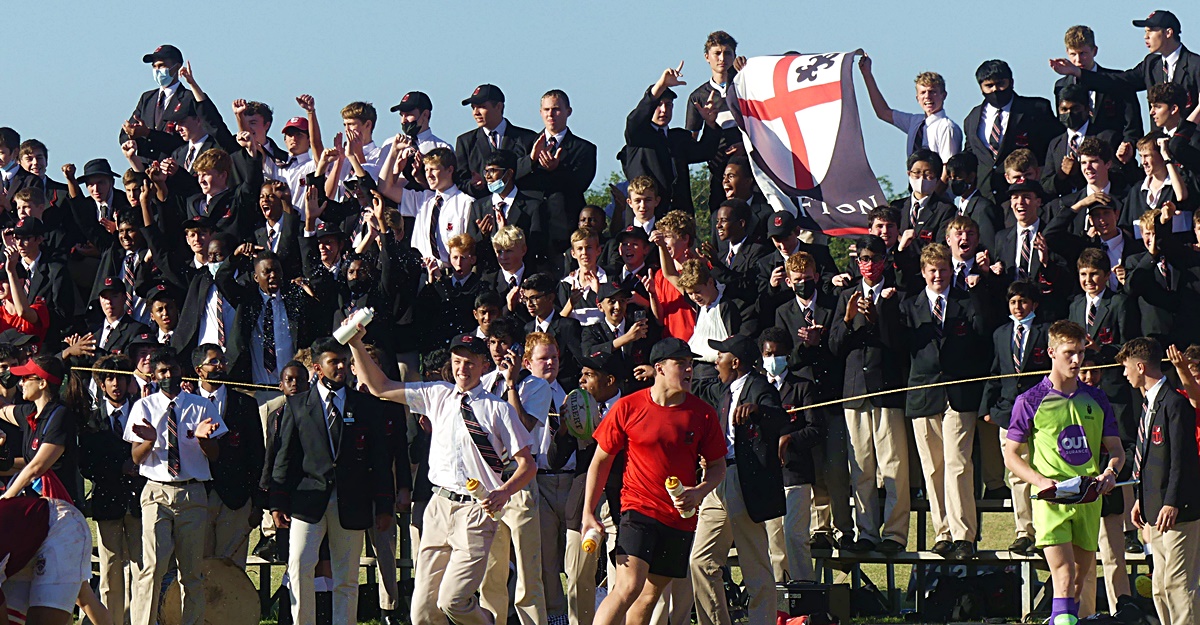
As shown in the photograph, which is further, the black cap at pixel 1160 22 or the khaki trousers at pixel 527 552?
the black cap at pixel 1160 22

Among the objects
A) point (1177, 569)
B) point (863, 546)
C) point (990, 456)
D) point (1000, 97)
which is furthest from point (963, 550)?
point (1000, 97)

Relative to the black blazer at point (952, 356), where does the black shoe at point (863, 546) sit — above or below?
below

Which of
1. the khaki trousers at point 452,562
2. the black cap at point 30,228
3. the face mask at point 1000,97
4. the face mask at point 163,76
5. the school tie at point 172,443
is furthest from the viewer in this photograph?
the face mask at point 163,76

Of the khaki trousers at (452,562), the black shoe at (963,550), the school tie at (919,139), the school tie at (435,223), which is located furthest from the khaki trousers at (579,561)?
the school tie at (919,139)

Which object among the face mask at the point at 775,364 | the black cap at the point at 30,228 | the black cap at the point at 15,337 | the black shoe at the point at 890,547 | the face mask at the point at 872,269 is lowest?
the black shoe at the point at 890,547

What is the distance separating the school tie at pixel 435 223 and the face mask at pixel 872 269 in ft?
11.9

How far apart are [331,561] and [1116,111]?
7.15 metres

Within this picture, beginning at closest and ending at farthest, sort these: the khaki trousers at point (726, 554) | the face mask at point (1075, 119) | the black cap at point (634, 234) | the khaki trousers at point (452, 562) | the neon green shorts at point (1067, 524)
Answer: the khaki trousers at point (452, 562), the neon green shorts at point (1067, 524), the khaki trousers at point (726, 554), the black cap at point (634, 234), the face mask at point (1075, 119)

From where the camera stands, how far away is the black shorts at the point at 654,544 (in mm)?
10617

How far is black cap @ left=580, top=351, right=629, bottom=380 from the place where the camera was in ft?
40.9

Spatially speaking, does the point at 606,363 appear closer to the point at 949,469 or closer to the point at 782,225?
the point at 782,225

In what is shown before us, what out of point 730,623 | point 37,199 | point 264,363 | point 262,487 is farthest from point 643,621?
point 37,199

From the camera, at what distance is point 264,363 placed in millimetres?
14289

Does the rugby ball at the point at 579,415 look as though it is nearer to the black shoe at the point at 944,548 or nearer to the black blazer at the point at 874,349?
the black blazer at the point at 874,349
